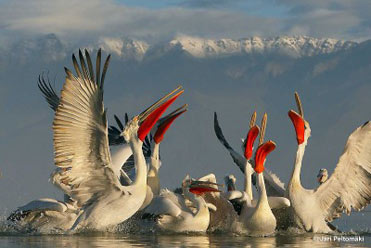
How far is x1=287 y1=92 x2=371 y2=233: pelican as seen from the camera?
56.6 ft

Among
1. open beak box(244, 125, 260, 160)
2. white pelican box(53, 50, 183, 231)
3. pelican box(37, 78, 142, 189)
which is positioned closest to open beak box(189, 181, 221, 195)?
open beak box(244, 125, 260, 160)

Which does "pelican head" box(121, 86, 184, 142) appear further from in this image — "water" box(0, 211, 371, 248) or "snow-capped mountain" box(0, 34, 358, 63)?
"snow-capped mountain" box(0, 34, 358, 63)

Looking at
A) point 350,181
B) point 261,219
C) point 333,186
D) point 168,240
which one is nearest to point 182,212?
point 261,219

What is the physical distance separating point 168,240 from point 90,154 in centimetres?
164

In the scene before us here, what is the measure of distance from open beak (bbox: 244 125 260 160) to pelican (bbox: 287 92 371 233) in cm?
74

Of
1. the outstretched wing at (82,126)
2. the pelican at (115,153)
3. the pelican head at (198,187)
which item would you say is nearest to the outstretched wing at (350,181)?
the pelican head at (198,187)

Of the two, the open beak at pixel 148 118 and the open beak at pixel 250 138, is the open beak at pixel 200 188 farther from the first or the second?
the open beak at pixel 148 118

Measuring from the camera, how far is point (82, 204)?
16.0 metres

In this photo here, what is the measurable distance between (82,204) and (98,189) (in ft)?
1.17

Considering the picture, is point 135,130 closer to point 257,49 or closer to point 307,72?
point 257,49

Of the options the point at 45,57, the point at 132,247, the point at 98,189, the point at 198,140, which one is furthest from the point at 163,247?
the point at 45,57

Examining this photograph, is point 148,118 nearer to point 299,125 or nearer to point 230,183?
point 299,125

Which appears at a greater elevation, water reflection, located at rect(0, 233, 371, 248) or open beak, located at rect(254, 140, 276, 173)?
open beak, located at rect(254, 140, 276, 173)

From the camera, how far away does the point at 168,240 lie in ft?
49.7
